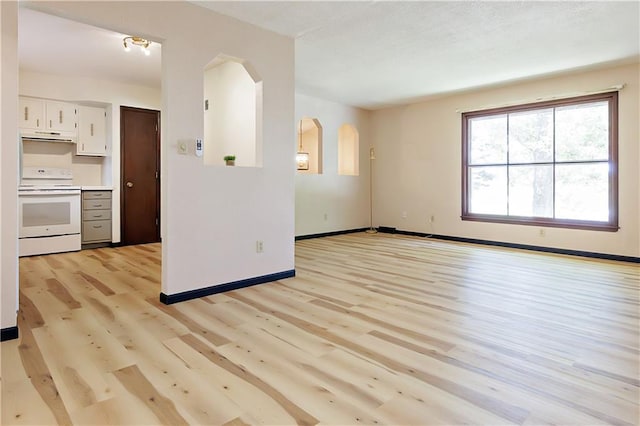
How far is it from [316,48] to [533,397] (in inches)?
155

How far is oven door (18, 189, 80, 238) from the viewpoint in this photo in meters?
5.11

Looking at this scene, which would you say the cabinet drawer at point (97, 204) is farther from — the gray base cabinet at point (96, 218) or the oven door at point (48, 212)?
the oven door at point (48, 212)

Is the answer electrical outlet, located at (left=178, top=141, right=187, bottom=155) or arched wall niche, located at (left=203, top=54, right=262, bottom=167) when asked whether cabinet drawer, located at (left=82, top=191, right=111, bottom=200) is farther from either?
electrical outlet, located at (left=178, top=141, right=187, bottom=155)

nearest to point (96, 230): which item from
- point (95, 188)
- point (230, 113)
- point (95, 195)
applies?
point (95, 195)

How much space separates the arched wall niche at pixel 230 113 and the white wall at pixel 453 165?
378 centimetres

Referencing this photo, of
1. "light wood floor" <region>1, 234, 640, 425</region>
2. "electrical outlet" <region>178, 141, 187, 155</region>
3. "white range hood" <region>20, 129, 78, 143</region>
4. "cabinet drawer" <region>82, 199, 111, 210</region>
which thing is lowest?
"light wood floor" <region>1, 234, 640, 425</region>

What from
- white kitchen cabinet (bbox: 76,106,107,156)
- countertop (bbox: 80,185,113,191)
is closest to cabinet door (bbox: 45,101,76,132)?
white kitchen cabinet (bbox: 76,106,107,156)

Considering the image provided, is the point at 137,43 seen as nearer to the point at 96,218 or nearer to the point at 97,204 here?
the point at 97,204

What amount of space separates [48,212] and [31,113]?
148 centimetres

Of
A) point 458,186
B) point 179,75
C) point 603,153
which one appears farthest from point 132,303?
point 603,153

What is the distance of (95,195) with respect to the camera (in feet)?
19.3

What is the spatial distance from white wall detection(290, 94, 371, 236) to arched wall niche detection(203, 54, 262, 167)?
71.9 inches

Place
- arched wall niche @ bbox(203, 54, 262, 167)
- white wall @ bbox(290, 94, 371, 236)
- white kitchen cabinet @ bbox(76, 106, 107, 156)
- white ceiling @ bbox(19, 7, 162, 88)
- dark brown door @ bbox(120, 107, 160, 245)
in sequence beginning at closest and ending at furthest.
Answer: white ceiling @ bbox(19, 7, 162, 88) → arched wall niche @ bbox(203, 54, 262, 167) → white kitchen cabinet @ bbox(76, 106, 107, 156) → dark brown door @ bbox(120, 107, 160, 245) → white wall @ bbox(290, 94, 371, 236)

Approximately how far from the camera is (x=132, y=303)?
10.3 ft
